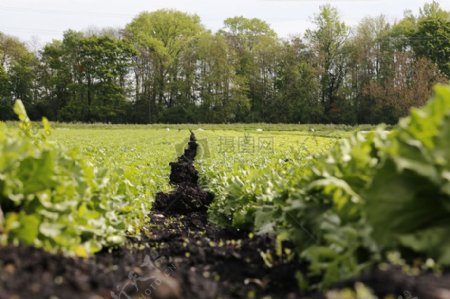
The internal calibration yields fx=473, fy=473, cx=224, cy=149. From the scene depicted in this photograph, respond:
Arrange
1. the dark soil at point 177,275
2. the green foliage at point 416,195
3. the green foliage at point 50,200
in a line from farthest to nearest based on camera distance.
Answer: the green foliage at point 50,200, the green foliage at point 416,195, the dark soil at point 177,275

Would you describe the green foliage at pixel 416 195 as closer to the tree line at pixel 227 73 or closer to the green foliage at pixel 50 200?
the green foliage at pixel 50 200

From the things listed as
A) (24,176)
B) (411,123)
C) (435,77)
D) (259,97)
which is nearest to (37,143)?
(24,176)

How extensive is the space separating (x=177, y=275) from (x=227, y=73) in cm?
6021

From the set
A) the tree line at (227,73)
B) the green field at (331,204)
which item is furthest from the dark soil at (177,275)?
the tree line at (227,73)

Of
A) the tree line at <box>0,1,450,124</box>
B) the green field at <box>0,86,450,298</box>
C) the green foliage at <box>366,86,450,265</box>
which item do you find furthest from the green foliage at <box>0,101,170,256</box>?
the tree line at <box>0,1,450,124</box>

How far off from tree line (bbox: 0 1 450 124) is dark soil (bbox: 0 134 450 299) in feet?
178

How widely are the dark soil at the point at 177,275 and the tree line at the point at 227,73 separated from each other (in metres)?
54.3

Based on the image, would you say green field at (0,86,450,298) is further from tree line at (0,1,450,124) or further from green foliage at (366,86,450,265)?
tree line at (0,1,450,124)

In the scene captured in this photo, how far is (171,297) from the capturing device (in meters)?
1.95

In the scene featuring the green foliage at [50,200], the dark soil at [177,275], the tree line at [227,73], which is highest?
the tree line at [227,73]

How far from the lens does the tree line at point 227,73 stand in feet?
191

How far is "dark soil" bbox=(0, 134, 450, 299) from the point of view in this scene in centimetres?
192

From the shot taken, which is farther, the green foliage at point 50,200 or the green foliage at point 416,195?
the green foliage at point 50,200

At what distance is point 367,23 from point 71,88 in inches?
1569
